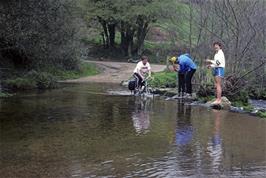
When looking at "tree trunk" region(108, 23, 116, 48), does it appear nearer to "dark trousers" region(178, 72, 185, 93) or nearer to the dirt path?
the dirt path

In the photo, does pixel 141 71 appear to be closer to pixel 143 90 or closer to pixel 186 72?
pixel 143 90

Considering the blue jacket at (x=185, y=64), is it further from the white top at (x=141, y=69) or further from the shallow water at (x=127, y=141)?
the shallow water at (x=127, y=141)

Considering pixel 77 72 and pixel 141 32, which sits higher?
pixel 141 32

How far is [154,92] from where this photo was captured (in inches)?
869

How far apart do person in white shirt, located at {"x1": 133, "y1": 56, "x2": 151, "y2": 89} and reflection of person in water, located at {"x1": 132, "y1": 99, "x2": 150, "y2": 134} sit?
2.56 m

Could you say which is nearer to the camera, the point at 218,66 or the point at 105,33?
the point at 218,66

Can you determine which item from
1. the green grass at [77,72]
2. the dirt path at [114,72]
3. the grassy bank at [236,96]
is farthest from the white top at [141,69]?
the green grass at [77,72]

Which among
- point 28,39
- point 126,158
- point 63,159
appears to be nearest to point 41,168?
point 63,159

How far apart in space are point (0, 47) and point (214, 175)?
18.5 meters

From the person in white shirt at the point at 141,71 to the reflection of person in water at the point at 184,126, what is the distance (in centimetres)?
401

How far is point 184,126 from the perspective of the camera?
1266 centimetres

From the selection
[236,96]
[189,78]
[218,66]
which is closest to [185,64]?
[189,78]

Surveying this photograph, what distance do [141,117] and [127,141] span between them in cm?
375

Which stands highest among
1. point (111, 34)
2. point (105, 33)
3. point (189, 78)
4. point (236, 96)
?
point (105, 33)
